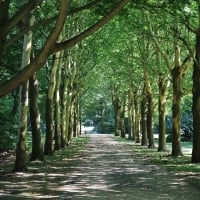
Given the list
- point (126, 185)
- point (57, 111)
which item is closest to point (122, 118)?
point (57, 111)

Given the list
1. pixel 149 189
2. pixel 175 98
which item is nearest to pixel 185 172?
pixel 149 189

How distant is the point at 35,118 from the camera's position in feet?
65.8

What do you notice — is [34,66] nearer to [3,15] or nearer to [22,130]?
[3,15]

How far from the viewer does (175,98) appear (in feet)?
82.1

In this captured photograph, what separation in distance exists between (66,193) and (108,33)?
78.6 ft

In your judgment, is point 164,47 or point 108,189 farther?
point 164,47

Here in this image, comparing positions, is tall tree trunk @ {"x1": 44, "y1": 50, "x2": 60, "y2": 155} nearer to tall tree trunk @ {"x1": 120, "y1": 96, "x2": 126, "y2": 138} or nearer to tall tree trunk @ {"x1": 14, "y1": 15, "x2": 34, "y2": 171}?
tall tree trunk @ {"x1": 14, "y1": 15, "x2": 34, "y2": 171}

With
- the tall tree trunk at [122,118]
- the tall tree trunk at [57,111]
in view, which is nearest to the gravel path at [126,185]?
the tall tree trunk at [57,111]

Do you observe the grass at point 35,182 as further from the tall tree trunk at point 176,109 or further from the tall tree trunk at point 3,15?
the tall tree trunk at point 176,109

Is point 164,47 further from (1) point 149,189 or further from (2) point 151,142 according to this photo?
(1) point 149,189

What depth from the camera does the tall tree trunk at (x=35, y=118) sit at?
19688 mm

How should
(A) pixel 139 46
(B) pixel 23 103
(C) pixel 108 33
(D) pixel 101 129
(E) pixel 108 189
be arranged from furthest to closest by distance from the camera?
(D) pixel 101 129 → (C) pixel 108 33 → (A) pixel 139 46 → (B) pixel 23 103 → (E) pixel 108 189

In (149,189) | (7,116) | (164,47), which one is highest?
(164,47)

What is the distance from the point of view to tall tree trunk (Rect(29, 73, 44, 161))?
1969 centimetres
